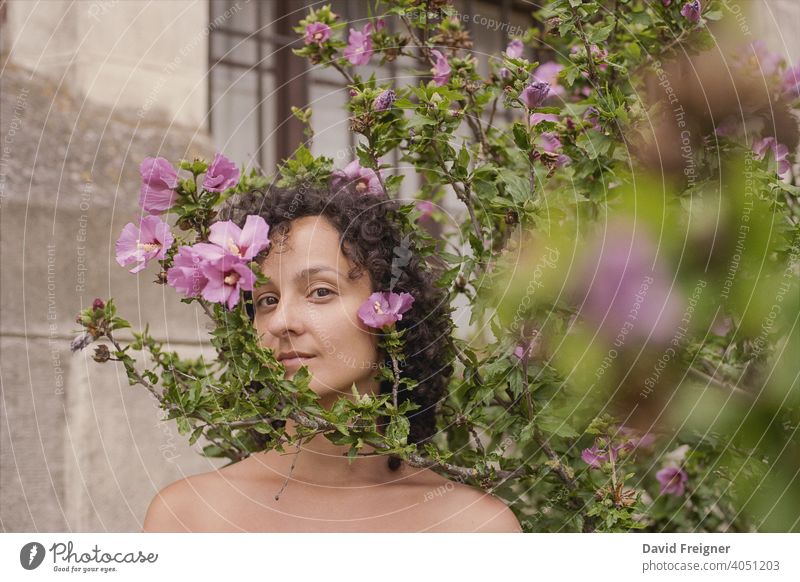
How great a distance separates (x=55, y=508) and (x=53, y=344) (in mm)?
288

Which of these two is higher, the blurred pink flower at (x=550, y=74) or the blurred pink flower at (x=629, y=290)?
the blurred pink flower at (x=550, y=74)

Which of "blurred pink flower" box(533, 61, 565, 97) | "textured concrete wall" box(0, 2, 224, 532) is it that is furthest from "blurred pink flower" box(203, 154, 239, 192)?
"textured concrete wall" box(0, 2, 224, 532)

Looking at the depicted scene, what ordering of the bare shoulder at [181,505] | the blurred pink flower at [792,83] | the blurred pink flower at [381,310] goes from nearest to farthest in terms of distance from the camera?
the blurred pink flower at [381,310] < the bare shoulder at [181,505] < the blurred pink flower at [792,83]

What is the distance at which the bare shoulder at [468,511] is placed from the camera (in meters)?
1.10

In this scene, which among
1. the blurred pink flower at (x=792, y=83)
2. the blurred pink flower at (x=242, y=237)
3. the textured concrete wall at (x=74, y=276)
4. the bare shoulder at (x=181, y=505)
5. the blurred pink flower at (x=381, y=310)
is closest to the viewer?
the blurred pink flower at (x=242, y=237)

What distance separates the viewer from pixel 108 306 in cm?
106

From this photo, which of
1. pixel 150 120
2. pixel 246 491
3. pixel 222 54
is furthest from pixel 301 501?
pixel 222 54

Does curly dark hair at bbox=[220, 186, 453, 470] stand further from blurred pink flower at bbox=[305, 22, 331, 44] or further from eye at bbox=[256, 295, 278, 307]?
blurred pink flower at bbox=[305, 22, 331, 44]

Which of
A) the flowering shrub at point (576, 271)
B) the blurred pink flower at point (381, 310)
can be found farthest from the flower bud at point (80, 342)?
the blurred pink flower at point (381, 310)

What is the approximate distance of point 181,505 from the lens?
1.16 meters

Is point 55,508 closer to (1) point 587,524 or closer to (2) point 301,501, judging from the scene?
(2) point 301,501

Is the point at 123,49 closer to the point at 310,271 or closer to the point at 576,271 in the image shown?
the point at 310,271

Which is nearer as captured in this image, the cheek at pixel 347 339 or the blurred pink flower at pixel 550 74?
the cheek at pixel 347 339

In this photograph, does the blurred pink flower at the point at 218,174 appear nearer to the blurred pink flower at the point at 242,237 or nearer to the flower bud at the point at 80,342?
the blurred pink flower at the point at 242,237
